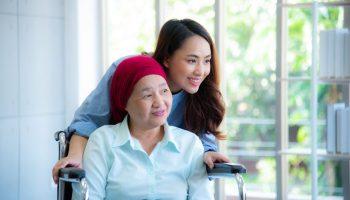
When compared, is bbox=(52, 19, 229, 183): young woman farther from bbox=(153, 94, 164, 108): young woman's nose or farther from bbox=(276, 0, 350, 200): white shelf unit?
bbox=(276, 0, 350, 200): white shelf unit

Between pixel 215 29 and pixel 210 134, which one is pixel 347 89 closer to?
pixel 215 29

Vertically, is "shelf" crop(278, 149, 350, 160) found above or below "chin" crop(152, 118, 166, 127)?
below

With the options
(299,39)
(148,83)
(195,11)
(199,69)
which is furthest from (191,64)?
(195,11)

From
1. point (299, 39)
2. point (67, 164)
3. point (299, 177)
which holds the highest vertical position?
point (299, 39)

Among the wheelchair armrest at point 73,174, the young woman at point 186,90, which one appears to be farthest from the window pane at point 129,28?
the wheelchair armrest at point 73,174

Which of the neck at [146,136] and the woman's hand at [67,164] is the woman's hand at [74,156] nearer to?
the woman's hand at [67,164]

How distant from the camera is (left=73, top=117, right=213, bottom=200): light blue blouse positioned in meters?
2.04

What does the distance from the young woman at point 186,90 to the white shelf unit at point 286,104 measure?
111 centimetres

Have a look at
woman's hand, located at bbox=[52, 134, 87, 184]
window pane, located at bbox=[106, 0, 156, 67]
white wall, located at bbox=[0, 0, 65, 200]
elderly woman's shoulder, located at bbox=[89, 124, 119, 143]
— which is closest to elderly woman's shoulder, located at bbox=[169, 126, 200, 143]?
elderly woman's shoulder, located at bbox=[89, 124, 119, 143]

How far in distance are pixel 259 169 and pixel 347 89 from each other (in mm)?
1053

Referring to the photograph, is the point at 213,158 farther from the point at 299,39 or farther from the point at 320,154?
the point at 299,39

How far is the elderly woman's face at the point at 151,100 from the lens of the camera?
2061 mm

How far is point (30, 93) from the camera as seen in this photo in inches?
151

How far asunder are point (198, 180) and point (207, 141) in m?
0.29
